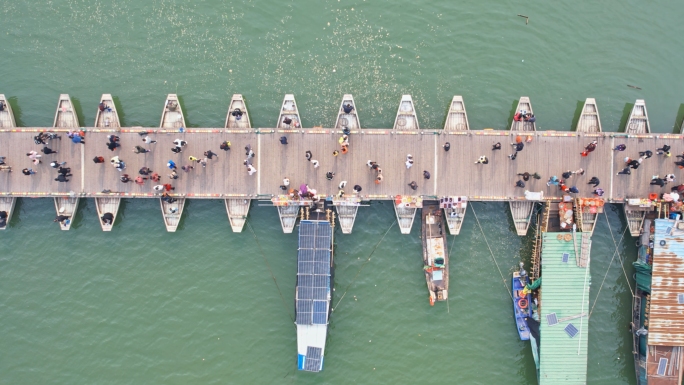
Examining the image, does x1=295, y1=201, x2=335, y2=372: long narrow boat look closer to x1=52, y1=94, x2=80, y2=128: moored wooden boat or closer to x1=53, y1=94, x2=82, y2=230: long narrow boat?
x1=53, y1=94, x2=82, y2=230: long narrow boat

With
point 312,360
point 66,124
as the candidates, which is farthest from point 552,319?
point 66,124

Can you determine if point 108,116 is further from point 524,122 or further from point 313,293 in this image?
point 524,122

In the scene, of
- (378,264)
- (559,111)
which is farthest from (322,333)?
(559,111)

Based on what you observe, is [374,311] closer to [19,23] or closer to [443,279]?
[443,279]

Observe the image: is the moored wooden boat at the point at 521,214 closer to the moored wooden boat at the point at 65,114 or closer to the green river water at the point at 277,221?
the green river water at the point at 277,221

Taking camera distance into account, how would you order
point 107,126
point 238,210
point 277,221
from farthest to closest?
point 277,221, point 238,210, point 107,126

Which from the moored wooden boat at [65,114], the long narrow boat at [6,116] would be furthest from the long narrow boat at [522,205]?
the long narrow boat at [6,116]
